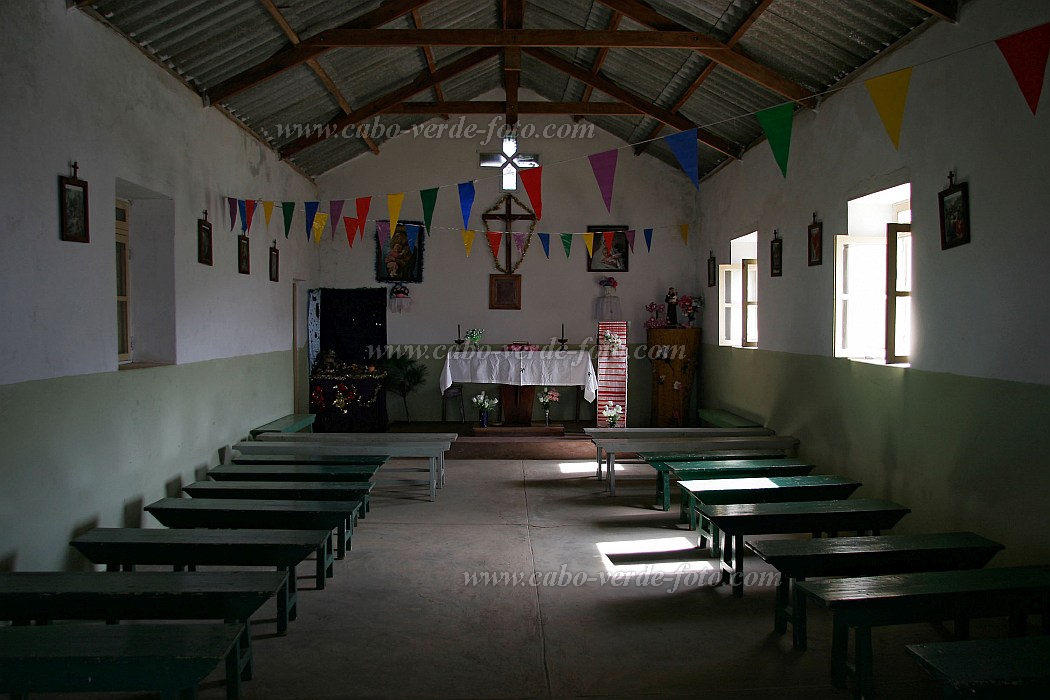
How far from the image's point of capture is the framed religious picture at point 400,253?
34.4 ft

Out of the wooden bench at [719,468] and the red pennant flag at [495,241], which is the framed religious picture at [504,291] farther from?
the wooden bench at [719,468]

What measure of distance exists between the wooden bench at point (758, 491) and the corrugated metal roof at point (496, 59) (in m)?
2.96

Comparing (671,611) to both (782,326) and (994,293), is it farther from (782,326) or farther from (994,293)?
(782,326)

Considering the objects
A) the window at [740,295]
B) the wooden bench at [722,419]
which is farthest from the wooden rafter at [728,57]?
the wooden bench at [722,419]

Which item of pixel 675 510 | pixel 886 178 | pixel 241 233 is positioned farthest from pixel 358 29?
pixel 675 510

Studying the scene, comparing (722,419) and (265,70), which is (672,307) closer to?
(722,419)

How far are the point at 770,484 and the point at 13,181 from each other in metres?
4.62

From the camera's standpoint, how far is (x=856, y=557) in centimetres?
352

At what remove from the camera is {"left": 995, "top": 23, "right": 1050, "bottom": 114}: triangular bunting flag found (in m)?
3.25

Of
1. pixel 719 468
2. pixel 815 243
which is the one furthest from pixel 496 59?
pixel 719 468

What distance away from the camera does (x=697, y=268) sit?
34.6 ft

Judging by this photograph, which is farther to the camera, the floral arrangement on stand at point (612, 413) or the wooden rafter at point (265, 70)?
the floral arrangement on stand at point (612, 413)

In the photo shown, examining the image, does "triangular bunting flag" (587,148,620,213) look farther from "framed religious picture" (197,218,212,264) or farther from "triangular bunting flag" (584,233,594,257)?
"triangular bunting flag" (584,233,594,257)

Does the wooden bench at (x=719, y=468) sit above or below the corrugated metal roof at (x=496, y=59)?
below
